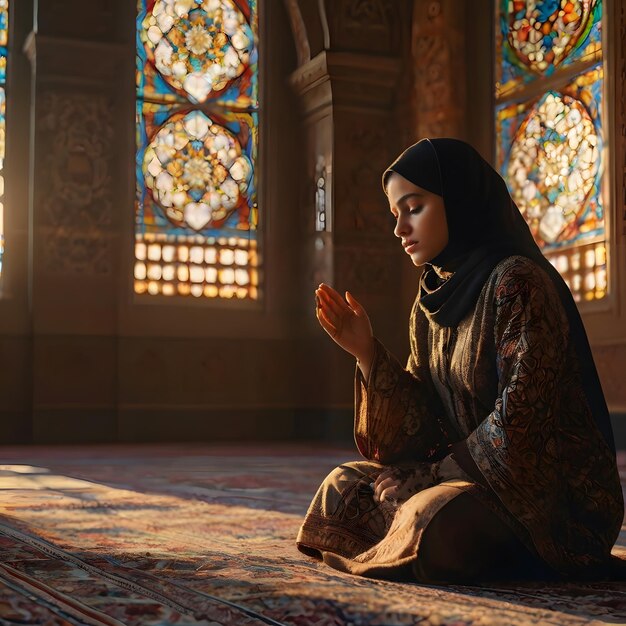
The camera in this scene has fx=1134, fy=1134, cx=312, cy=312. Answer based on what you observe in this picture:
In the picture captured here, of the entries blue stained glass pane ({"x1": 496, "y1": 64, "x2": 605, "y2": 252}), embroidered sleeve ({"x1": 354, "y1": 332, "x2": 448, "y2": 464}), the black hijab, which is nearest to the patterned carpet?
embroidered sleeve ({"x1": 354, "y1": 332, "x2": 448, "y2": 464})

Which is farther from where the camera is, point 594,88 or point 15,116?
point 15,116

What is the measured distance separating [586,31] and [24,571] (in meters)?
8.56

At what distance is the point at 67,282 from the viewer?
1115 centimetres

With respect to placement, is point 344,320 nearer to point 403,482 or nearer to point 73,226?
point 403,482

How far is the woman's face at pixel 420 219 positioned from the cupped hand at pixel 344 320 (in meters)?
0.23

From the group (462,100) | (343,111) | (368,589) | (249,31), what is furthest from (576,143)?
(368,589)

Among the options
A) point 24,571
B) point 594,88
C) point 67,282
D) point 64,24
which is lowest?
point 24,571

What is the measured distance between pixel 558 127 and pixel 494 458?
323 inches

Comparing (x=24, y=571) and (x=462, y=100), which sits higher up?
(x=462, y=100)

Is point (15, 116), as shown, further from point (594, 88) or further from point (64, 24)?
point (594, 88)

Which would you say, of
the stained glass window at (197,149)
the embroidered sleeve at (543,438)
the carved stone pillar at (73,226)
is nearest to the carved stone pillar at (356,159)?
the stained glass window at (197,149)

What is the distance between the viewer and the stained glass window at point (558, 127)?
32.8ft

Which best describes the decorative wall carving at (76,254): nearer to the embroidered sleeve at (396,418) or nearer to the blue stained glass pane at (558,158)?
the blue stained glass pane at (558,158)

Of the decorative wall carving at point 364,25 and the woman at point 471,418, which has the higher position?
the decorative wall carving at point 364,25
